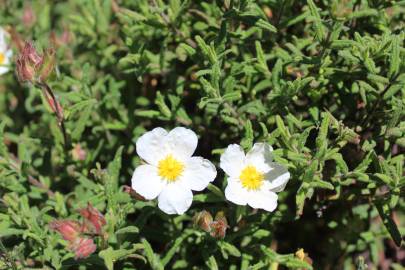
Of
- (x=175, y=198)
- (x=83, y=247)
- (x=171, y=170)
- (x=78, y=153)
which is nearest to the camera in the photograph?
(x=83, y=247)

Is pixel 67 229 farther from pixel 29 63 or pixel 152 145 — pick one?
pixel 29 63

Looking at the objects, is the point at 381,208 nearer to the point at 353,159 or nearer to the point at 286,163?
the point at 353,159

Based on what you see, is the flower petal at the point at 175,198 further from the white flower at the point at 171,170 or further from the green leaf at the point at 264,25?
the green leaf at the point at 264,25

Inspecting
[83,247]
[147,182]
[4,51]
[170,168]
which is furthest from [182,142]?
[4,51]

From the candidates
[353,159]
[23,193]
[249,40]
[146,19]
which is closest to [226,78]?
[249,40]

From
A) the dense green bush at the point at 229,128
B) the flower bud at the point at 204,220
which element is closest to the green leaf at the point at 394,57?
the dense green bush at the point at 229,128

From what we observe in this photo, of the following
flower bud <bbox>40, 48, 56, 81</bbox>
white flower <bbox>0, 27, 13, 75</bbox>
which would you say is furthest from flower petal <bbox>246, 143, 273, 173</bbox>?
white flower <bbox>0, 27, 13, 75</bbox>
